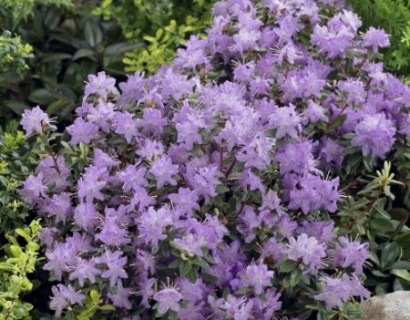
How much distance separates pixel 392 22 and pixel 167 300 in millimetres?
1456

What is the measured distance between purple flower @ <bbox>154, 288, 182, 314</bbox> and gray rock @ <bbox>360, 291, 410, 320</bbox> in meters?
0.54

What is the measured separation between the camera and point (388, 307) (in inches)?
80.4

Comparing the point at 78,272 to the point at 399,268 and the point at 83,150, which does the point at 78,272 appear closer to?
the point at 83,150

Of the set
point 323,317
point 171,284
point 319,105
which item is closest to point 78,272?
point 171,284

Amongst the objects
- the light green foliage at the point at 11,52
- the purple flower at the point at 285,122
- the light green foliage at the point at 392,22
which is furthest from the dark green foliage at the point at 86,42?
the purple flower at the point at 285,122

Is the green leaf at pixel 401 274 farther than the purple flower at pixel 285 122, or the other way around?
the green leaf at pixel 401 274

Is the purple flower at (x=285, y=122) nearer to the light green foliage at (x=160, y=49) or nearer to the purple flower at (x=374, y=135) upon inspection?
the purple flower at (x=374, y=135)

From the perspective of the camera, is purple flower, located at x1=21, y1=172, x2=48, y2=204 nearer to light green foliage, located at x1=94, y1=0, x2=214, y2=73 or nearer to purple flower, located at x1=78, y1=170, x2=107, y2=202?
purple flower, located at x1=78, y1=170, x2=107, y2=202

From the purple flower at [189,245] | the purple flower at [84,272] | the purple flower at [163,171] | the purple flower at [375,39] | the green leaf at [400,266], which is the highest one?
the purple flower at [375,39]

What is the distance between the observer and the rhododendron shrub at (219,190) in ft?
6.31

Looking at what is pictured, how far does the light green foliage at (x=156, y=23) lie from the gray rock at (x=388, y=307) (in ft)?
4.77

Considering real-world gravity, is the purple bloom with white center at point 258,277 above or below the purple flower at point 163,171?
below

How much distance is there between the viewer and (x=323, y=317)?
1973 millimetres

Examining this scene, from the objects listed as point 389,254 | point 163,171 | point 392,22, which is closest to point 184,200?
point 163,171
